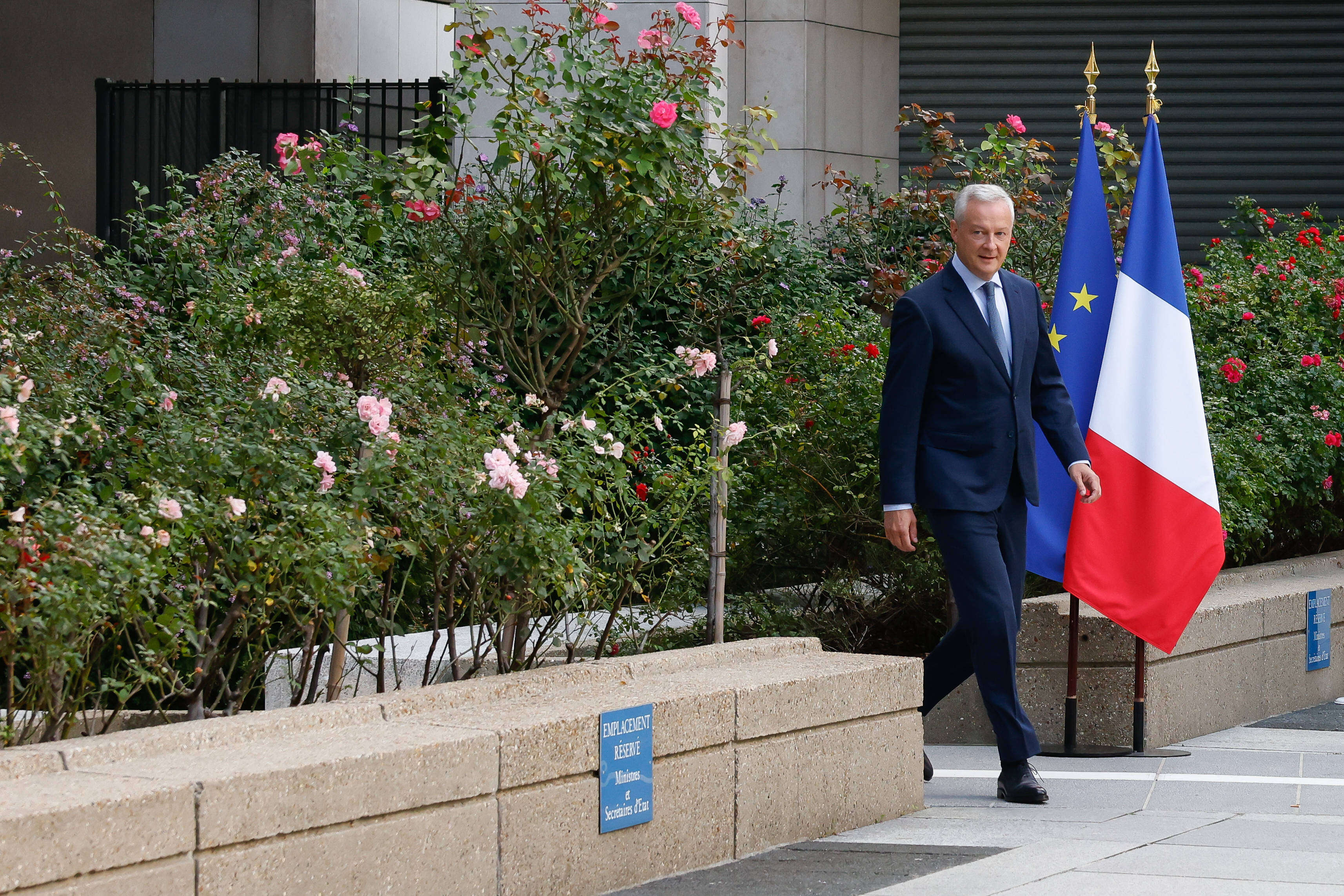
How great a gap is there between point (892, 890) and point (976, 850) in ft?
1.78

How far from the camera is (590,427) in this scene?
4656mm

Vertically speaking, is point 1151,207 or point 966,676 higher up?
Answer: point 1151,207

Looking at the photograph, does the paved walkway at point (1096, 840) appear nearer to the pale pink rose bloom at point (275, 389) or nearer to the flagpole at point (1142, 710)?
the flagpole at point (1142, 710)

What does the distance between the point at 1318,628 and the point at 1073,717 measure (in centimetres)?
203

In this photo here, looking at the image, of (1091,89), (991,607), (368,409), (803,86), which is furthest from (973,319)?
(803,86)

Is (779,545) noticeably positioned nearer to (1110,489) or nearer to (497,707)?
(1110,489)

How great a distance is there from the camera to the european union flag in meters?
5.90

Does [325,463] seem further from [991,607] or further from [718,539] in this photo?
[991,607]

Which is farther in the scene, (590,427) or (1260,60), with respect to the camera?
(1260,60)

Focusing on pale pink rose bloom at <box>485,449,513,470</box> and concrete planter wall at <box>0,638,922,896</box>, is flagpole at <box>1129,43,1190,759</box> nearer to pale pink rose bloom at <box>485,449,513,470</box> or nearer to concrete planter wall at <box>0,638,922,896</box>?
concrete planter wall at <box>0,638,922,896</box>

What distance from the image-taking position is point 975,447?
5.11 meters

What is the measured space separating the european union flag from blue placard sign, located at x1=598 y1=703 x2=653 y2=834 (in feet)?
7.56

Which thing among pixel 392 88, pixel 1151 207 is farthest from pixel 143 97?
pixel 1151 207

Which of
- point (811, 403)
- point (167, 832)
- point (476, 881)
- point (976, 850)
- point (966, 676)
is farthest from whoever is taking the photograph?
point (811, 403)
